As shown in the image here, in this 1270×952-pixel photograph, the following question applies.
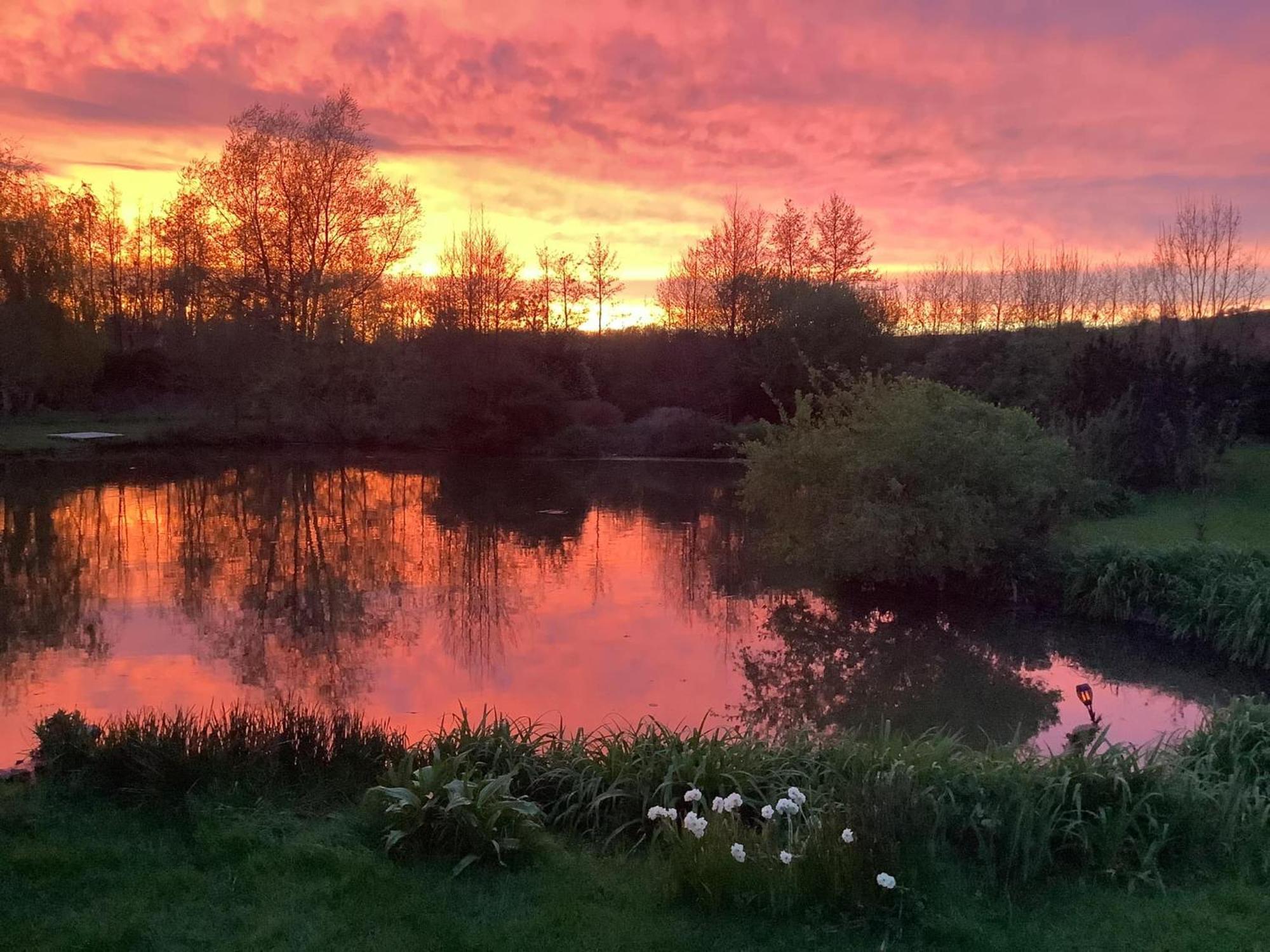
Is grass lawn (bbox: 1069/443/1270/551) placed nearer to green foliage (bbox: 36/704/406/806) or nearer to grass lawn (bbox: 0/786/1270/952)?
grass lawn (bbox: 0/786/1270/952)

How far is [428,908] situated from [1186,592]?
9448 millimetres

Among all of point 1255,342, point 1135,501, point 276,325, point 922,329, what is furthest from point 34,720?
point 922,329

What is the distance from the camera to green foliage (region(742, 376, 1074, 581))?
A: 37.1ft

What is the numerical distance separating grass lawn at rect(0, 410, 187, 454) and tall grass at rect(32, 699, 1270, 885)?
25872 millimetres

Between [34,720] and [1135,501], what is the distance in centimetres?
1670

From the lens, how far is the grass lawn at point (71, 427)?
2770cm

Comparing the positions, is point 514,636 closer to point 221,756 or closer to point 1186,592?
point 221,756

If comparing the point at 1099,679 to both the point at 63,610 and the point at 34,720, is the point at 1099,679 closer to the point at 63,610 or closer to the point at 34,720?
the point at 34,720

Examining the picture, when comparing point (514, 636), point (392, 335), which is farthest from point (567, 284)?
point (514, 636)

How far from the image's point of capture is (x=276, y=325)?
1253 inches

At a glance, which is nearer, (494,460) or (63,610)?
(63,610)

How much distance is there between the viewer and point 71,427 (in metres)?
32.9

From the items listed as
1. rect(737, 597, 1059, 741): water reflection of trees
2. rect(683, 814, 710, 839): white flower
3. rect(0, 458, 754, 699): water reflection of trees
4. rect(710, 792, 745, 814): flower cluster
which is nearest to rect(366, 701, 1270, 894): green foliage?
rect(710, 792, 745, 814): flower cluster

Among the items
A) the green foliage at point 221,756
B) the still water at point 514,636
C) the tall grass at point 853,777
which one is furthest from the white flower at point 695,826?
the still water at point 514,636
